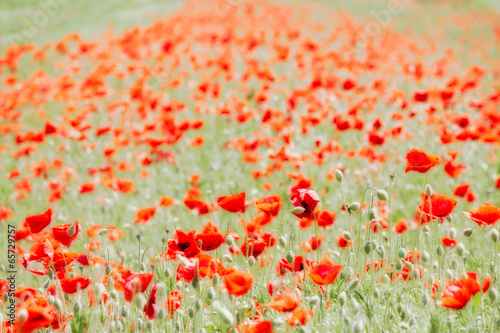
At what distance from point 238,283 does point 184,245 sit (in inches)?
21.3

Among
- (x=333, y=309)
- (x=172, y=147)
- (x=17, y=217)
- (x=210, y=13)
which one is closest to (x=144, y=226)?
(x=17, y=217)

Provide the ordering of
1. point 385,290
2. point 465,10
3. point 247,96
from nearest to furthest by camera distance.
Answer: point 385,290 → point 247,96 → point 465,10

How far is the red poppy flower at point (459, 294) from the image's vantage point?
1770mm

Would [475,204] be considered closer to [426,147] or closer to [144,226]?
[426,147]

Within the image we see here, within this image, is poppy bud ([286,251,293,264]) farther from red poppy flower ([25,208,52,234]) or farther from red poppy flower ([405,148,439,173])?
red poppy flower ([25,208,52,234])

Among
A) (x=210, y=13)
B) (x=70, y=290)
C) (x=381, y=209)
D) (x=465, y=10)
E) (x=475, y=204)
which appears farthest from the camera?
(x=465, y=10)

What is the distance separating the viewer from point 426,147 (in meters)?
5.51

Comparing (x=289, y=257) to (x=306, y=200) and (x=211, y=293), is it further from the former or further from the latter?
(x=211, y=293)

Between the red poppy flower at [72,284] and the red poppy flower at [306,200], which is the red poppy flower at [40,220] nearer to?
the red poppy flower at [72,284]

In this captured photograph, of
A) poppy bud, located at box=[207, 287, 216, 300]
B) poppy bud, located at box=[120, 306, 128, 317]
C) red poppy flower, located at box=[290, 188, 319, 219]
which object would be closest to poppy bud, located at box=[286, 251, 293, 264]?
red poppy flower, located at box=[290, 188, 319, 219]

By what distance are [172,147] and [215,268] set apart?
12.6ft

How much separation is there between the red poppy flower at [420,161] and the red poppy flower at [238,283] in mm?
893

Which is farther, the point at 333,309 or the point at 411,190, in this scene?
the point at 411,190

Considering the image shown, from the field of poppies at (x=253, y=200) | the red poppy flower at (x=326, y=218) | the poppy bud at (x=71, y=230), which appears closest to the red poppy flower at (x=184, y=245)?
the field of poppies at (x=253, y=200)
